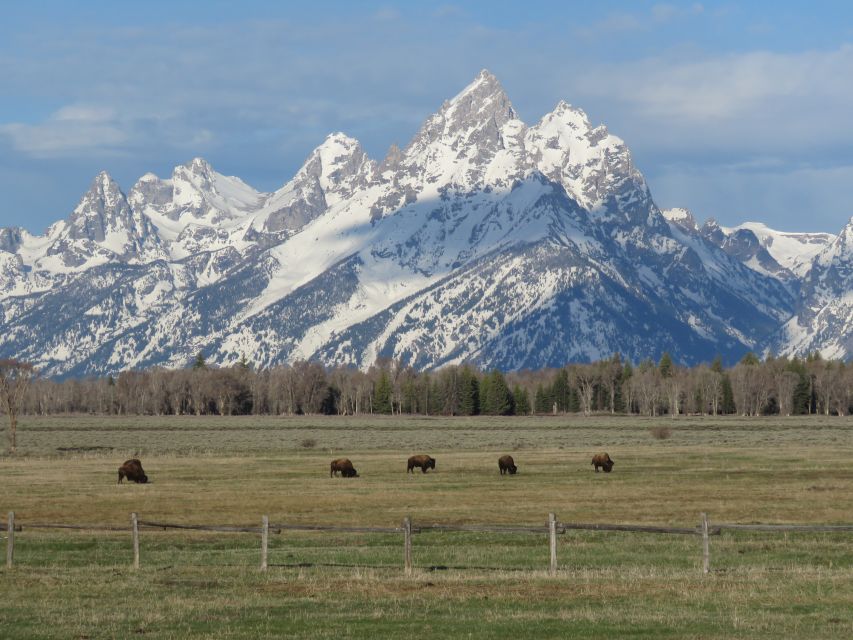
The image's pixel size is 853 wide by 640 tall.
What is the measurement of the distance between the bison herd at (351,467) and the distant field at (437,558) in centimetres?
85

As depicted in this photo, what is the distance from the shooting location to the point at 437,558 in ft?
128

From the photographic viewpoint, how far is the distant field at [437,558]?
27016 millimetres

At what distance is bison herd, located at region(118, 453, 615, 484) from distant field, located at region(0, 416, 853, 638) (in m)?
0.85

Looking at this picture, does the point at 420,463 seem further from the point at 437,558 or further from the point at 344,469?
the point at 437,558

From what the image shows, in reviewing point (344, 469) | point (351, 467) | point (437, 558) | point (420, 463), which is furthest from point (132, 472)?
point (437, 558)

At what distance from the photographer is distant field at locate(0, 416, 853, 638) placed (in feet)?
88.6

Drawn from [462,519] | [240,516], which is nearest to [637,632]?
[462,519]

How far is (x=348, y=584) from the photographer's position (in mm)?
32375

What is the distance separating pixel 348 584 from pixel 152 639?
8063 mm

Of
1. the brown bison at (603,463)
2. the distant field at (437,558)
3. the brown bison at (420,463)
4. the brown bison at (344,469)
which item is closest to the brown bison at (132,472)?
the distant field at (437,558)

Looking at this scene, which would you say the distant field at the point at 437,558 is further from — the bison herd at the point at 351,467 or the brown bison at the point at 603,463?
the brown bison at the point at 603,463

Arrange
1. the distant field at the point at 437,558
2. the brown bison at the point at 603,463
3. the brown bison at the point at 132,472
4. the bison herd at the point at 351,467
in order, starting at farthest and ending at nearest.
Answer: the brown bison at the point at 603,463 → the bison herd at the point at 351,467 → the brown bison at the point at 132,472 → the distant field at the point at 437,558

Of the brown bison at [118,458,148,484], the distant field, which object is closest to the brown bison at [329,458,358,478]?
the distant field

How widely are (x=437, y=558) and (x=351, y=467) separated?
3607cm
